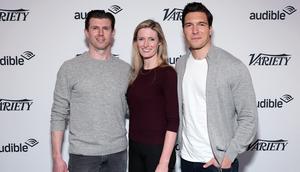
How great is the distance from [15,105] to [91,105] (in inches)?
37.6

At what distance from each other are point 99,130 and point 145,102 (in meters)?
0.33

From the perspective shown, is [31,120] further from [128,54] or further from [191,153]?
[191,153]

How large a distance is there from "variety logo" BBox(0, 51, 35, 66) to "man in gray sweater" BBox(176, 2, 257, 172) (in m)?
1.28

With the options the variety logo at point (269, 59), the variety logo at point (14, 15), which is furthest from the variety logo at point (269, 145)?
the variety logo at point (14, 15)

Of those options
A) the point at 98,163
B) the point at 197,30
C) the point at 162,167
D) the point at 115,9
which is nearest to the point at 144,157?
the point at 162,167

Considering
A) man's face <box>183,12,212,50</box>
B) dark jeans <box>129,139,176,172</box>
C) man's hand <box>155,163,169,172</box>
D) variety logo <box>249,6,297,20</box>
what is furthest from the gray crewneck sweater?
variety logo <box>249,6,297,20</box>

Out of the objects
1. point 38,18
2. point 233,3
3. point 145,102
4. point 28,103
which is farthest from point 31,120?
point 233,3

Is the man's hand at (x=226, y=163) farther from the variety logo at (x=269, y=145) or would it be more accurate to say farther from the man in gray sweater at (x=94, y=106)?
the variety logo at (x=269, y=145)

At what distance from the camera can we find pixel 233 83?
1667mm

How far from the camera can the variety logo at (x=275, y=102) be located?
2.61 metres

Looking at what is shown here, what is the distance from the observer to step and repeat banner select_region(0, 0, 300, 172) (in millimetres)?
2471

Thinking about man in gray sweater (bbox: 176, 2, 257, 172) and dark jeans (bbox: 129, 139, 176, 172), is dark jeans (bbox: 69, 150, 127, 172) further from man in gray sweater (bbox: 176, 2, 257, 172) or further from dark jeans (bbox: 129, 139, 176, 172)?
man in gray sweater (bbox: 176, 2, 257, 172)

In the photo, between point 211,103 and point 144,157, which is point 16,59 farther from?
point 211,103

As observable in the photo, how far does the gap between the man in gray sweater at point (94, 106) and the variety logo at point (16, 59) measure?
2.24 feet
